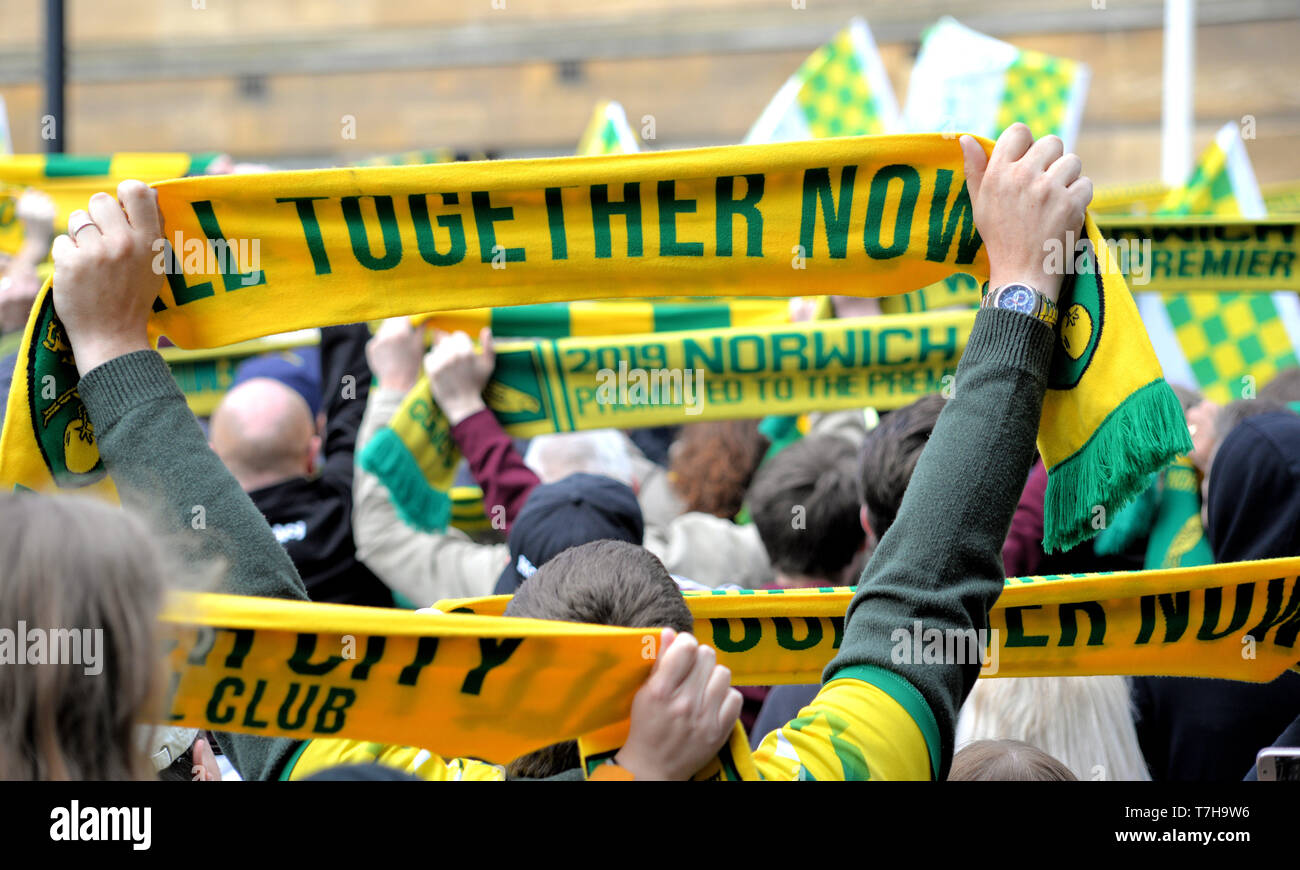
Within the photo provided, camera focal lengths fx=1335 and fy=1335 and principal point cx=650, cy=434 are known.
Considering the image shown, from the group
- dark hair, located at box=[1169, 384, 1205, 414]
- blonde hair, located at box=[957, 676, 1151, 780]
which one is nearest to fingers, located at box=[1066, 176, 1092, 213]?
blonde hair, located at box=[957, 676, 1151, 780]

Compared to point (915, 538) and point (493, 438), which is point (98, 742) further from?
point (493, 438)

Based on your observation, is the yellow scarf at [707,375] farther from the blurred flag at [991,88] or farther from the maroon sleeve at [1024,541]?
the blurred flag at [991,88]

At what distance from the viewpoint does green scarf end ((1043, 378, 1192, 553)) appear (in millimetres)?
1555

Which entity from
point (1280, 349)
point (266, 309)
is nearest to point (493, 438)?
point (266, 309)

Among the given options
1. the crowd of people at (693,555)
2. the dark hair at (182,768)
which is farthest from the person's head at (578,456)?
the dark hair at (182,768)

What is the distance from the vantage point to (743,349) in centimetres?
330

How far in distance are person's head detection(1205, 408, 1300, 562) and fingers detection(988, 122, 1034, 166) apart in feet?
3.68

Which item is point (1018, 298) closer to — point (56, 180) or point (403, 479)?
point (403, 479)

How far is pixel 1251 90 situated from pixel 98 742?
12.6 metres

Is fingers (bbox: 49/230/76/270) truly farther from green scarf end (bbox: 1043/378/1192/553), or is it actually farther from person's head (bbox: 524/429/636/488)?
person's head (bbox: 524/429/636/488)

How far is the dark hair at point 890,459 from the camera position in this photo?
91.3 inches

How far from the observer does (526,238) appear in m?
1.91

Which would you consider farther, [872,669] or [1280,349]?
[1280,349]
